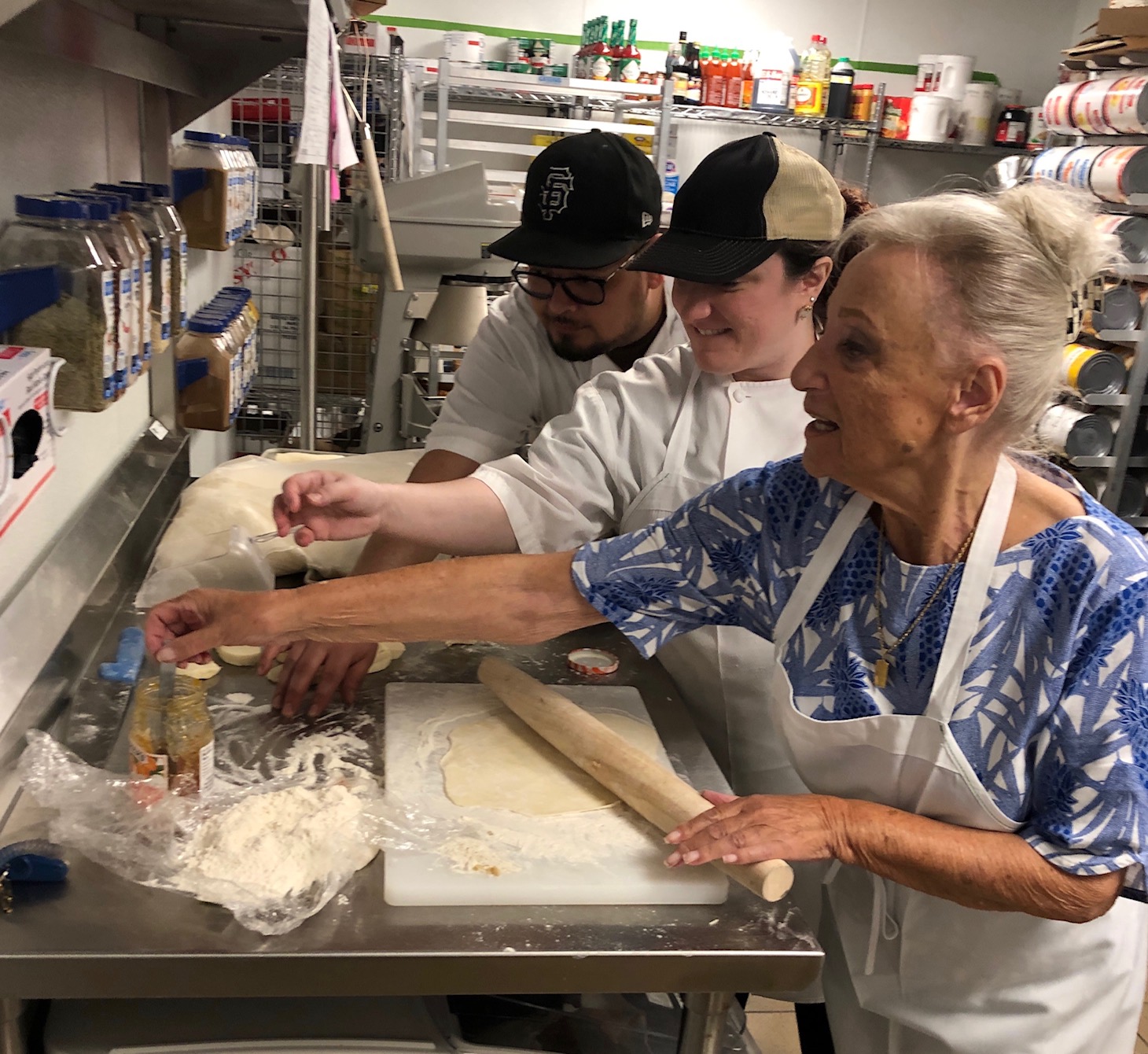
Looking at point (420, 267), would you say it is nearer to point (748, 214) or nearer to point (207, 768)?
point (748, 214)

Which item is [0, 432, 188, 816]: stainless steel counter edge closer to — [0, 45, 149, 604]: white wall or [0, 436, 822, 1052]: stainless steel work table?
[0, 45, 149, 604]: white wall

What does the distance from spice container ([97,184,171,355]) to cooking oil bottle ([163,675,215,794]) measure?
619mm

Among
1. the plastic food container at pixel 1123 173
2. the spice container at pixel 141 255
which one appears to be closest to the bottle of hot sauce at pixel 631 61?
the plastic food container at pixel 1123 173

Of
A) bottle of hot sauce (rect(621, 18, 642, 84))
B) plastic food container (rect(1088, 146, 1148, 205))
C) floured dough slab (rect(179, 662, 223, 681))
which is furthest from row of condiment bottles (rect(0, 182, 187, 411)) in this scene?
bottle of hot sauce (rect(621, 18, 642, 84))

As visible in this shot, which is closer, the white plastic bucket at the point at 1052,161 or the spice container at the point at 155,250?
the spice container at the point at 155,250

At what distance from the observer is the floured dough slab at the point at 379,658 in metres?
1.41

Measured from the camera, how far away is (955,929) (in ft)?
4.04

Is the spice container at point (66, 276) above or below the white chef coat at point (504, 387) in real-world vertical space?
above

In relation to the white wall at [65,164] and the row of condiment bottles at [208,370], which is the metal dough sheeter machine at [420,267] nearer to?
the row of condiment bottles at [208,370]

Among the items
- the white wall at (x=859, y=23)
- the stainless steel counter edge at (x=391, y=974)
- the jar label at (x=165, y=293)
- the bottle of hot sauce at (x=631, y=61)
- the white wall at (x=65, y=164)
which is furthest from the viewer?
the white wall at (x=859, y=23)

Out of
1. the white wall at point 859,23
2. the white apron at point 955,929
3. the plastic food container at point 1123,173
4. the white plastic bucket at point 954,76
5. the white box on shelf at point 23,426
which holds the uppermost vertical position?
the white wall at point 859,23

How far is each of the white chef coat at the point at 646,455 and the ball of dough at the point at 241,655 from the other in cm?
41

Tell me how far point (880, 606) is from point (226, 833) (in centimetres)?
75

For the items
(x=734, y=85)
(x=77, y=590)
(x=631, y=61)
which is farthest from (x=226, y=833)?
(x=734, y=85)
